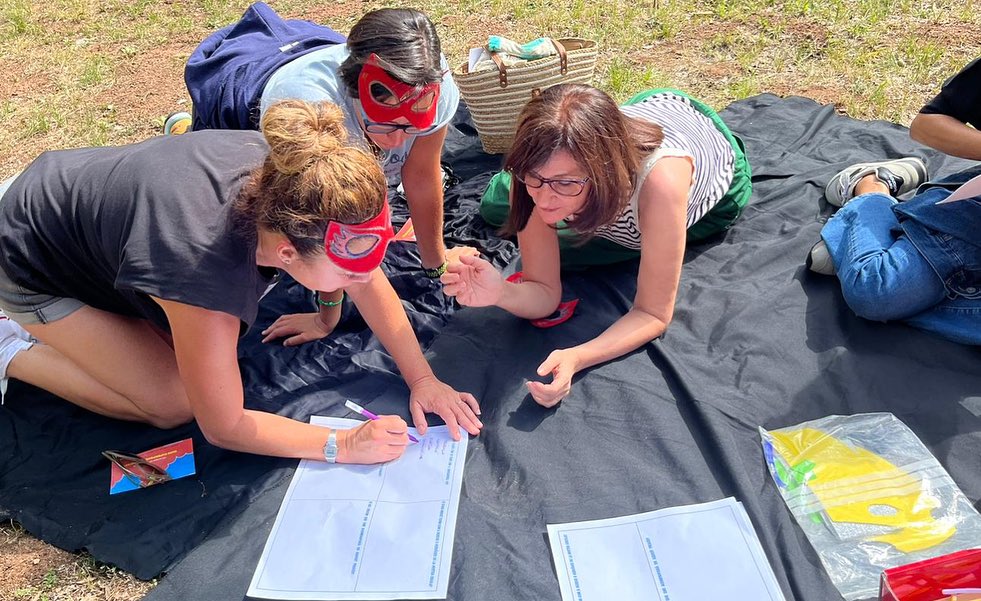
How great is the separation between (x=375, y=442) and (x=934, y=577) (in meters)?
1.41

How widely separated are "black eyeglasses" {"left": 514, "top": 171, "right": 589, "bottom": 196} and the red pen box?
4.00ft

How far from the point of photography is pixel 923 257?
240cm

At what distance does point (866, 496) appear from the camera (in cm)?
189

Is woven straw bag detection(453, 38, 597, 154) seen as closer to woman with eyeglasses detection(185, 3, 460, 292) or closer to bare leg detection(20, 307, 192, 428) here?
woman with eyeglasses detection(185, 3, 460, 292)

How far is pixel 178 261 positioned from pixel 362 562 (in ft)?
2.90

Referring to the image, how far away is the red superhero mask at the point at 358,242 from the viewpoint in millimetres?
1670

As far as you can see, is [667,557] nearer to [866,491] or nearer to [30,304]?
[866,491]

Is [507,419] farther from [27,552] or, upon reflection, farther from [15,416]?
[15,416]

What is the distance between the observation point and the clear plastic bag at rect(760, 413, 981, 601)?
1759mm

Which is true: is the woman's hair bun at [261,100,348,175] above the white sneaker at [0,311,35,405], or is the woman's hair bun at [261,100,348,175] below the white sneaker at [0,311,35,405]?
above

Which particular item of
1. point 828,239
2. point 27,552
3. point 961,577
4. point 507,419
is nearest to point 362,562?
point 507,419

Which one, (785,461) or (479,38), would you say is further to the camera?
(479,38)

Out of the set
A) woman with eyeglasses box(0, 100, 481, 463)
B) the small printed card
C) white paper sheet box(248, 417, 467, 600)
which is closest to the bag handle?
woman with eyeglasses box(0, 100, 481, 463)

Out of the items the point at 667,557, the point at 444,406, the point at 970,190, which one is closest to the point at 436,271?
the point at 444,406
